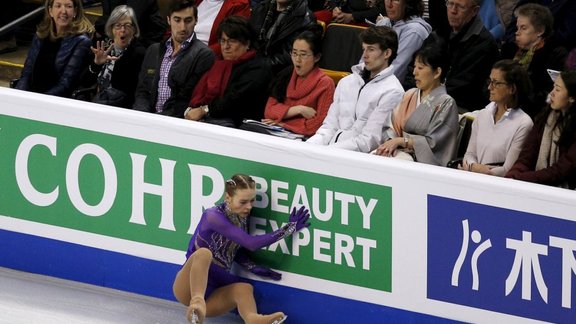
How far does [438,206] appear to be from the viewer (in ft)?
21.5

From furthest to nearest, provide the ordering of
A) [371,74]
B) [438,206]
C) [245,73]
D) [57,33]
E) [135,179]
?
[57,33] → [245,73] → [371,74] → [135,179] → [438,206]

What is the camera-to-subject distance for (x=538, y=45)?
7777mm

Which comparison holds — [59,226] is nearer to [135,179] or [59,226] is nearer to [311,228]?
[135,179]

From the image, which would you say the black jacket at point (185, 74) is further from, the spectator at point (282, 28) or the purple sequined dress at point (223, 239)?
the purple sequined dress at point (223, 239)

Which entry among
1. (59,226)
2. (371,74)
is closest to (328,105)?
(371,74)

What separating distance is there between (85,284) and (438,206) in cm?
229

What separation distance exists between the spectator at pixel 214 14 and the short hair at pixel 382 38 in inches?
69.1

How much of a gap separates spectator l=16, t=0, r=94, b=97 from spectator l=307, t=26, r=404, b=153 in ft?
6.82

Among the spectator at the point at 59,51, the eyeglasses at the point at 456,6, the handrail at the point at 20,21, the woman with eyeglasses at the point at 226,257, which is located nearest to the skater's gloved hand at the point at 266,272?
the woman with eyeglasses at the point at 226,257

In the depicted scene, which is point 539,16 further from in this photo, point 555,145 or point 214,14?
point 214,14

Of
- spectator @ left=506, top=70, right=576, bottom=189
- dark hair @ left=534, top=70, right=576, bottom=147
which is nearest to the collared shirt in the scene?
spectator @ left=506, top=70, right=576, bottom=189

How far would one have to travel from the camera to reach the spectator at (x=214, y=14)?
9.30 meters

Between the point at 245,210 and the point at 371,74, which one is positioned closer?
the point at 245,210

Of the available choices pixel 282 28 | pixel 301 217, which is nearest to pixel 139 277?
pixel 301 217
